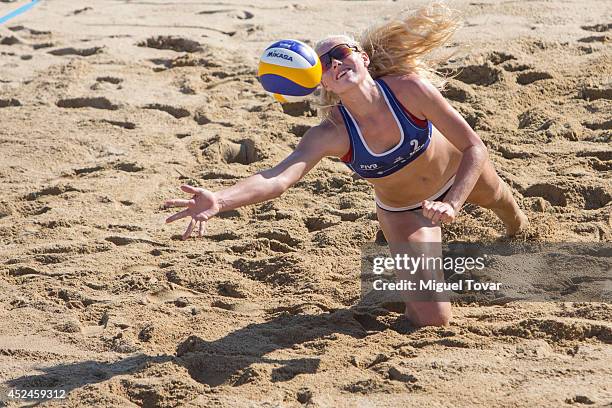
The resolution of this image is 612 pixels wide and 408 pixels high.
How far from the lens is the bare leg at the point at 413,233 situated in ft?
14.1

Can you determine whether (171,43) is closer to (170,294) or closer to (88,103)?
(88,103)

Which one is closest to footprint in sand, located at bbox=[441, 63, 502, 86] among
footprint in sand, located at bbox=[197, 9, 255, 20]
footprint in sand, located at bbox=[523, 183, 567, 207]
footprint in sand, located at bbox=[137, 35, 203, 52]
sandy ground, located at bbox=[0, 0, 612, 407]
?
sandy ground, located at bbox=[0, 0, 612, 407]

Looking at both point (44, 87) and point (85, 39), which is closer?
point (44, 87)

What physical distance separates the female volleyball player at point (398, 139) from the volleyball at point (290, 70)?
131 millimetres

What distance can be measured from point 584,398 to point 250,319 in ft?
5.25

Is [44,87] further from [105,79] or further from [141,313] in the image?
[141,313]

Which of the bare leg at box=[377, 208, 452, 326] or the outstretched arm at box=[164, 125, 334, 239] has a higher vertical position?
the outstretched arm at box=[164, 125, 334, 239]

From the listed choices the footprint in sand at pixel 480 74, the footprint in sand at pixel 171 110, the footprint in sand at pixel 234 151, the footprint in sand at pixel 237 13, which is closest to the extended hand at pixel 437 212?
the footprint in sand at pixel 234 151

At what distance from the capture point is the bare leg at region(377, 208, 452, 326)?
4312mm

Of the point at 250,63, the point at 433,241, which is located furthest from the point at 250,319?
the point at 250,63

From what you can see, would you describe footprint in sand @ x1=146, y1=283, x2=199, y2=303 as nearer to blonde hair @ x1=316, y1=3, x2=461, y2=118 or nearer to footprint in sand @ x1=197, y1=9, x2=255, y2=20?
blonde hair @ x1=316, y1=3, x2=461, y2=118

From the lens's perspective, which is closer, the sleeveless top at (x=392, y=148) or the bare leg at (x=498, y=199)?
the sleeveless top at (x=392, y=148)

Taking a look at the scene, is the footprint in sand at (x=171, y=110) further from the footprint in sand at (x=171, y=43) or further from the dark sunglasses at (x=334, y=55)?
the dark sunglasses at (x=334, y=55)

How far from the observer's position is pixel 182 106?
22.5ft
